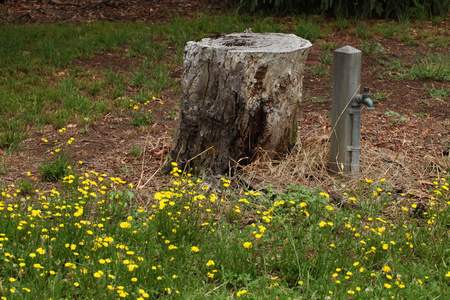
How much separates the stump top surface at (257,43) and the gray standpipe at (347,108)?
1.24 feet

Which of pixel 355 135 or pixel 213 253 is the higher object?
A: pixel 355 135

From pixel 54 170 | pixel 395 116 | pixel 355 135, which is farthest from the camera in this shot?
pixel 395 116

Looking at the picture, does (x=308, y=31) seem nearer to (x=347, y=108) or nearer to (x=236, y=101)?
(x=347, y=108)

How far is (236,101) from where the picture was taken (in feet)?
14.3

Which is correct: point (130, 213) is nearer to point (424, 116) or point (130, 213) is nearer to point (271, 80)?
point (271, 80)

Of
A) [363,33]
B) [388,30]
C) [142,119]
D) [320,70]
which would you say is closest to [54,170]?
[142,119]

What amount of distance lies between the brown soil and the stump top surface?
0.88 meters

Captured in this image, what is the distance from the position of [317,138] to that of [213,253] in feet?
7.23

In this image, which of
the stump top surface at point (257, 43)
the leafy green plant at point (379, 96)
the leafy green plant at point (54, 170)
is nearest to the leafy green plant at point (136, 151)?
the leafy green plant at point (54, 170)

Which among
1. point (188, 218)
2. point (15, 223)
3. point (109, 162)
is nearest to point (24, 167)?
point (109, 162)

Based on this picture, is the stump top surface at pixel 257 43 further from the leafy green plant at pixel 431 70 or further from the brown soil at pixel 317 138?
the leafy green plant at pixel 431 70

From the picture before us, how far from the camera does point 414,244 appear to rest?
11.2 feet

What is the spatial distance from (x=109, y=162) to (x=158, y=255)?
6.17 ft

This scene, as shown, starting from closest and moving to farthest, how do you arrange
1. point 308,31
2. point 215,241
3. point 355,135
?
point 215,241 → point 355,135 → point 308,31
